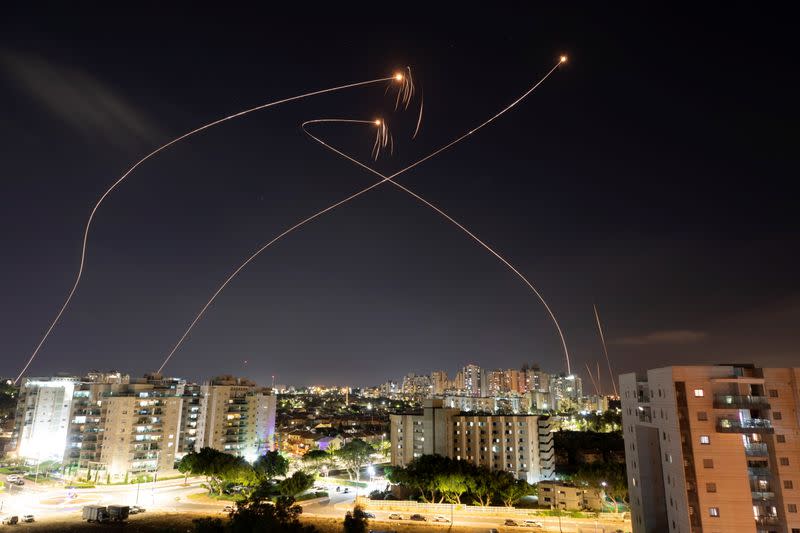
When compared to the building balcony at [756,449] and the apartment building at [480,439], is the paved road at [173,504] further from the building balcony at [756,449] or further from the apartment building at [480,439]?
the building balcony at [756,449]

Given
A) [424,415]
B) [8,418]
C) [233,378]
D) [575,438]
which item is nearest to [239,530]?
[424,415]

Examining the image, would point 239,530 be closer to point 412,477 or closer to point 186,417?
Answer: point 412,477

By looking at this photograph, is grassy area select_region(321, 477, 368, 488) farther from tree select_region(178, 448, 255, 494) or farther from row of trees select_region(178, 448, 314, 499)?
tree select_region(178, 448, 255, 494)

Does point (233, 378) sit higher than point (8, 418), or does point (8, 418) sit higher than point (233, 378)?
point (233, 378)

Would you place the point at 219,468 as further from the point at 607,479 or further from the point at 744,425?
the point at 744,425

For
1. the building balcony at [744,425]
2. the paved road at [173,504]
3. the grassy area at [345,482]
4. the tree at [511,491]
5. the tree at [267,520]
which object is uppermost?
the building balcony at [744,425]

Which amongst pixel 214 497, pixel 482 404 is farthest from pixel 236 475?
pixel 482 404

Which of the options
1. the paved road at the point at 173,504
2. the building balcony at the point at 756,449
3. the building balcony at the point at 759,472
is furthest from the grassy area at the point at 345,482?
the building balcony at the point at 756,449
